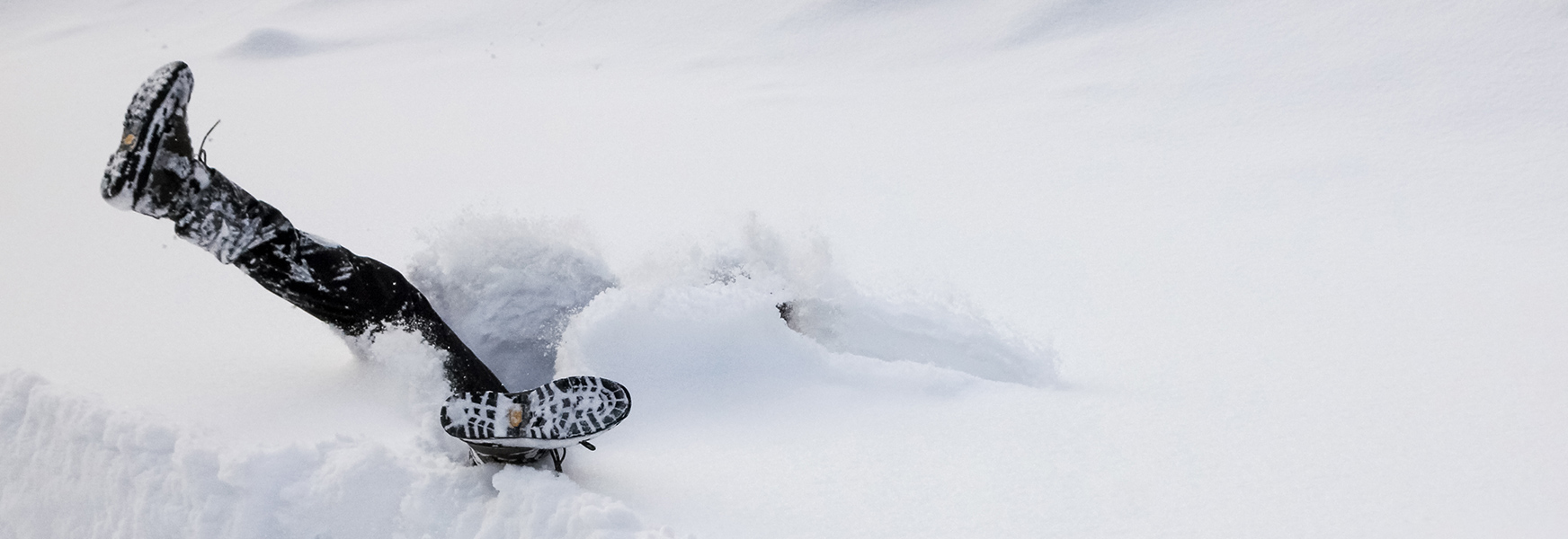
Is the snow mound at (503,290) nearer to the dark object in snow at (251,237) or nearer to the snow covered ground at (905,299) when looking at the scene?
the snow covered ground at (905,299)

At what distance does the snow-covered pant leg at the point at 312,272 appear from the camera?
1.50 m

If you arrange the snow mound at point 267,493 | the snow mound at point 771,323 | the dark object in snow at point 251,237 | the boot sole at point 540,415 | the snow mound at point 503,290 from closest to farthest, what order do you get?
the snow mound at point 267,493 → the boot sole at point 540,415 → the dark object in snow at point 251,237 → the snow mound at point 771,323 → the snow mound at point 503,290

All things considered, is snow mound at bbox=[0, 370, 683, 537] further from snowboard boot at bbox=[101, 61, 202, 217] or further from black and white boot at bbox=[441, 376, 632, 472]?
snowboard boot at bbox=[101, 61, 202, 217]

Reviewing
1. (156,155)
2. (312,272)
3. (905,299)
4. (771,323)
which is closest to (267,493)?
(312,272)

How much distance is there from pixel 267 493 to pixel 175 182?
620 millimetres

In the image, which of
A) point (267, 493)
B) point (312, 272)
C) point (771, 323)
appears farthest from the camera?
point (771, 323)

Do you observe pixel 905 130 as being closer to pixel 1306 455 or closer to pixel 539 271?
pixel 539 271

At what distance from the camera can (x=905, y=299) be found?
223 cm

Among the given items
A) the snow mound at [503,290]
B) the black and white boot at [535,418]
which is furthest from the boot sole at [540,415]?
the snow mound at [503,290]

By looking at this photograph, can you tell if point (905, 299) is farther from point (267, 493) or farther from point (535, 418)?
point (267, 493)

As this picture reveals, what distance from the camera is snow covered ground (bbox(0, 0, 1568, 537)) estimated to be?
1269 millimetres

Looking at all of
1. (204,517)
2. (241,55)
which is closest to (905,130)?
(204,517)

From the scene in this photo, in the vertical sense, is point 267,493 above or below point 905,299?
below

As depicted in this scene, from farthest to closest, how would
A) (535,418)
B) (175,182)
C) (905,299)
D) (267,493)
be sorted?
(905,299)
(175,182)
(535,418)
(267,493)
